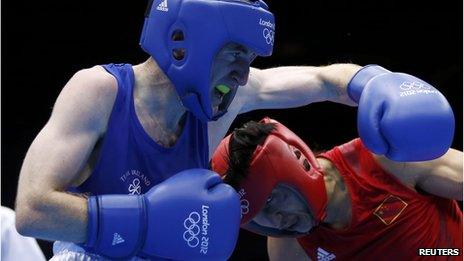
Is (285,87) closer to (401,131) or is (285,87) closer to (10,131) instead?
(401,131)

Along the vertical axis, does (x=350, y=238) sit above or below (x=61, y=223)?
below

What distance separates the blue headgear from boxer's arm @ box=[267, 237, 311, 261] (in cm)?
100

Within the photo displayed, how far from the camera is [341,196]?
2582 mm

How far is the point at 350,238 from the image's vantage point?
2582 mm

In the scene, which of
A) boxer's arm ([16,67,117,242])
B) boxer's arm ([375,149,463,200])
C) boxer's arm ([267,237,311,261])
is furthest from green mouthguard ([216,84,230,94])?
boxer's arm ([267,237,311,261])

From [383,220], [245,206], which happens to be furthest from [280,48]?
[245,206]

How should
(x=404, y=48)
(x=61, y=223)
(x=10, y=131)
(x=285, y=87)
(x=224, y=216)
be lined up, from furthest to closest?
1. (x=404, y=48)
2. (x=10, y=131)
3. (x=285, y=87)
4. (x=224, y=216)
5. (x=61, y=223)

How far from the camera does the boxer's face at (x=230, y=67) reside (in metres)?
1.81

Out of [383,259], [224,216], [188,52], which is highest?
[188,52]

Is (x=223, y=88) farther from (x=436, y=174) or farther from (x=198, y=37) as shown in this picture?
(x=436, y=174)

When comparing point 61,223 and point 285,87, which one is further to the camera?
point 285,87

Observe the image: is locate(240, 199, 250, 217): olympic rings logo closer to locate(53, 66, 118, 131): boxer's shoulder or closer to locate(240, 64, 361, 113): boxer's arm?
locate(240, 64, 361, 113): boxer's arm

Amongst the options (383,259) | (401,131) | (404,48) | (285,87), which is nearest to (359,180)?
(383,259)

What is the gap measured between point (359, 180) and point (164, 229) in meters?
1.04
